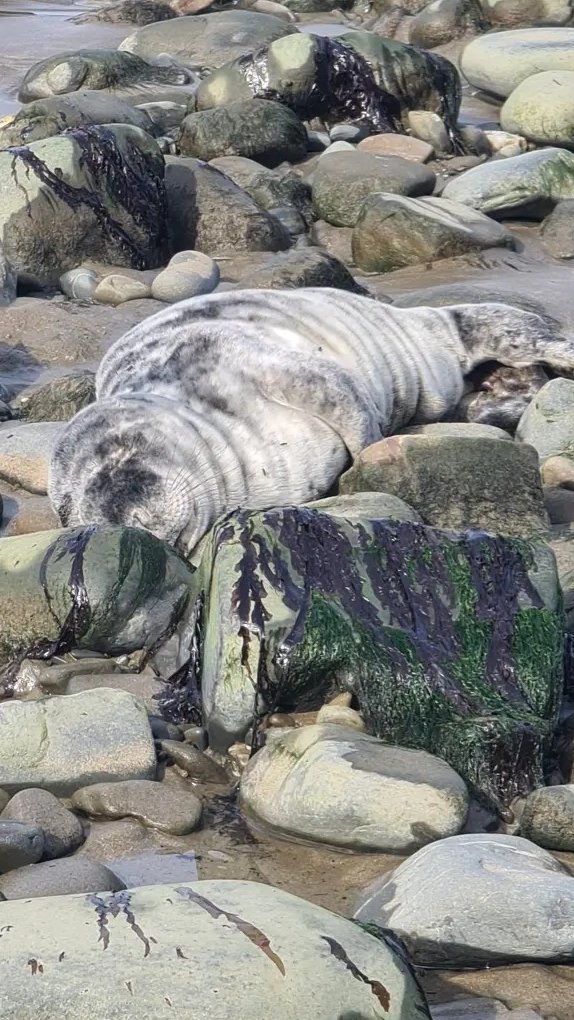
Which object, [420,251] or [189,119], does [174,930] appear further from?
[189,119]

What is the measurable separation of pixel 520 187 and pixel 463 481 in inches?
240

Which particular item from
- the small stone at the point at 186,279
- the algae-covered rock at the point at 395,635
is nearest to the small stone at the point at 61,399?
the small stone at the point at 186,279

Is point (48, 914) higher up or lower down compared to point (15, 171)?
higher up

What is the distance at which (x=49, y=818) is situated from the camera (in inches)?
161

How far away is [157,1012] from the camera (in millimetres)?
2783

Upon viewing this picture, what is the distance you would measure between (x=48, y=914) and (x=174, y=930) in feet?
0.86

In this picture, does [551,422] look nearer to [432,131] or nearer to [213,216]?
[213,216]

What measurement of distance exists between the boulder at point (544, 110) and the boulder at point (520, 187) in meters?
1.48

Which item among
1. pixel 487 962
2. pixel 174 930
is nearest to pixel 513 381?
pixel 487 962

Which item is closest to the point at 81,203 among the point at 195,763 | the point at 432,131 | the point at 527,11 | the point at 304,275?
the point at 304,275

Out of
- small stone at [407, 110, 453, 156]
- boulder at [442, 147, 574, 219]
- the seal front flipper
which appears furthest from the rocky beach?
small stone at [407, 110, 453, 156]

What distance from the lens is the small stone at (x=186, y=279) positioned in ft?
31.9

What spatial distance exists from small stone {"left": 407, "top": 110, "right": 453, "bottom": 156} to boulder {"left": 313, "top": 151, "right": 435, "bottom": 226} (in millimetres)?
1626

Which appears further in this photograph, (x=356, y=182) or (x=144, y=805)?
(x=356, y=182)
